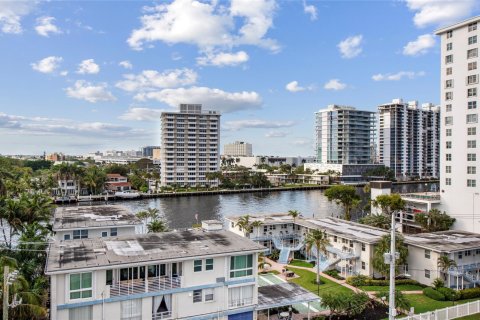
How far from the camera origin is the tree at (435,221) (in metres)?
59.7

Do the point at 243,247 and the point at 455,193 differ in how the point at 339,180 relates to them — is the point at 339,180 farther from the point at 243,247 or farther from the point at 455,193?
the point at 243,247

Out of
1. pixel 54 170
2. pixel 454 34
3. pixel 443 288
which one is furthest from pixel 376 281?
pixel 54 170

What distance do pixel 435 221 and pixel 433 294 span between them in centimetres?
2759

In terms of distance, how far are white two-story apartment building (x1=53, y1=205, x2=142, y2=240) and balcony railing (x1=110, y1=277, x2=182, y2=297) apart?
50.8 feet

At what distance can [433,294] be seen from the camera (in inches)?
1398

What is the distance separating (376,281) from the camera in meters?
39.2

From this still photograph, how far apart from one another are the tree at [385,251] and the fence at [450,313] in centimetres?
996

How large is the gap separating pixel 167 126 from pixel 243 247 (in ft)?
436

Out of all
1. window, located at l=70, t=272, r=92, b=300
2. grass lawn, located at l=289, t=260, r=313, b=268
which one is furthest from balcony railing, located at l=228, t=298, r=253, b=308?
grass lawn, located at l=289, t=260, r=313, b=268

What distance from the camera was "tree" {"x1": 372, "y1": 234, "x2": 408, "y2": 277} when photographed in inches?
1550

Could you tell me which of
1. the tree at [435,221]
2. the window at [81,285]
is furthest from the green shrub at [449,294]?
the window at [81,285]

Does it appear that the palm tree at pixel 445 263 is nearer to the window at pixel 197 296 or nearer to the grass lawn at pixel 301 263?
the grass lawn at pixel 301 263

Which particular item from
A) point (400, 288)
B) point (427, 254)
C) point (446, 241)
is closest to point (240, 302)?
point (400, 288)

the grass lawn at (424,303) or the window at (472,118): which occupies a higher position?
the window at (472,118)
